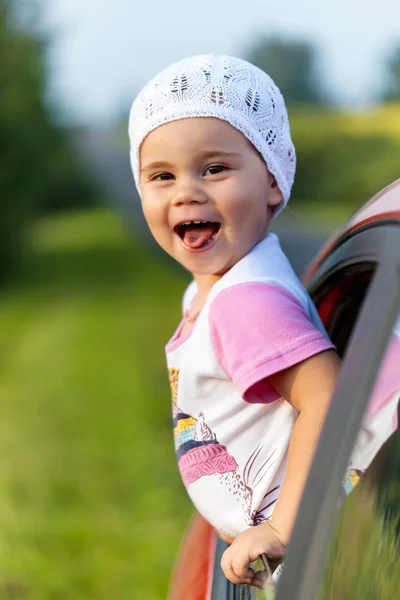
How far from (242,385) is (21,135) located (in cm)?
1770

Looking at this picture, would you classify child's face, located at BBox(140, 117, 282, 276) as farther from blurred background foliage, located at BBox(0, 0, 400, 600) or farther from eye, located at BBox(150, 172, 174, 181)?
blurred background foliage, located at BBox(0, 0, 400, 600)

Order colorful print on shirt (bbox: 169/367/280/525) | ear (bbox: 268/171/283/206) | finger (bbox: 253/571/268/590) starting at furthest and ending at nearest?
1. ear (bbox: 268/171/283/206)
2. colorful print on shirt (bbox: 169/367/280/525)
3. finger (bbox: 253/571/268/590)

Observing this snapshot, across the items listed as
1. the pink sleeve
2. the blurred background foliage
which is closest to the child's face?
the pink sleeve

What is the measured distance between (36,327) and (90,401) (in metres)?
5.12

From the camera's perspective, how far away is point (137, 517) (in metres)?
5.92

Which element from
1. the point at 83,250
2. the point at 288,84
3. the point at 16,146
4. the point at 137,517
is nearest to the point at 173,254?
the point at 137,517

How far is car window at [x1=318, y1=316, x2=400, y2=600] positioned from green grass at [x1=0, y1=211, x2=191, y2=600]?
3.45 meters

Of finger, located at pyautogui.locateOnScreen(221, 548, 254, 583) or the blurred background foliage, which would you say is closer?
finger, located at pyautogui.locateOnScreen(221, 548, 254, 583)

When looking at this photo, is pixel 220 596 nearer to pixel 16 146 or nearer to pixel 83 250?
pixel 16 146

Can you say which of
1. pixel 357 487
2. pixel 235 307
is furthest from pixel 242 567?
pixel 235 307

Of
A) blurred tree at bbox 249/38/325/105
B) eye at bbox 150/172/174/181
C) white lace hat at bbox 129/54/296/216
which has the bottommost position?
eye at bbox 150/172/174/181

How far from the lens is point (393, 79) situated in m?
16.5

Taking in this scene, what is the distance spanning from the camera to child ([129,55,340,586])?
1738 mm

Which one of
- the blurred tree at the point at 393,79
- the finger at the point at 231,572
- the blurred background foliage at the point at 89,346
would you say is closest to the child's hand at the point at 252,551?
the finger at the point at 231,572
